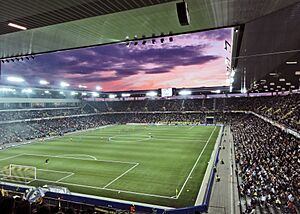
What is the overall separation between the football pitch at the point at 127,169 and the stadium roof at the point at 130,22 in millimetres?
10823

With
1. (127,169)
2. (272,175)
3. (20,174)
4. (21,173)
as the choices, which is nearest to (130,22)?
(272,175)

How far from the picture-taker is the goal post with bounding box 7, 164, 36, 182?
21973 millimetres

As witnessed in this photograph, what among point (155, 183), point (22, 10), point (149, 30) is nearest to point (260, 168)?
point (155, 183)

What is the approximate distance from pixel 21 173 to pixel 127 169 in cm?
1020

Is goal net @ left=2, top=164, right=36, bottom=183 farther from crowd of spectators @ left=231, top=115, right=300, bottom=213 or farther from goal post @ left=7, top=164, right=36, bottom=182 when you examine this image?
crowd of spectators @ left=231, top=115, right=300, bottom=213

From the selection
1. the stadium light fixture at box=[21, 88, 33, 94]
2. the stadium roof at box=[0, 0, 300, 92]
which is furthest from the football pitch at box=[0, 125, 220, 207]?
the stadium light fixture at box=[21, 88, 33, 94]

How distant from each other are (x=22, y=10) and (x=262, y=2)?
6818 mm

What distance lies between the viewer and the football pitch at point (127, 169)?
712 inches

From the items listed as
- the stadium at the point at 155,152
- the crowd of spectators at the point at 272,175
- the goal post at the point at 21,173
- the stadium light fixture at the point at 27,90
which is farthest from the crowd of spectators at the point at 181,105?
the goal post at the point at 21,173

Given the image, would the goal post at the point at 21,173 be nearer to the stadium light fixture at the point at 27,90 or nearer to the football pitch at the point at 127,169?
the football pitch at the point at 127,169

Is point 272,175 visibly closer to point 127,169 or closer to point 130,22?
point 127,169

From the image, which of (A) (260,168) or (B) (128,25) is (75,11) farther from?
(A) (260,168)

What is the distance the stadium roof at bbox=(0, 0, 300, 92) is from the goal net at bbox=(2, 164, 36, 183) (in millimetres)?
11750

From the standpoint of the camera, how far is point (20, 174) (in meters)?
23.2
